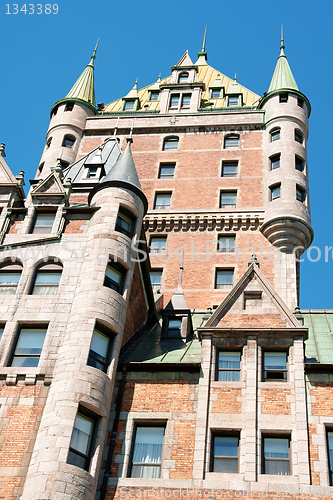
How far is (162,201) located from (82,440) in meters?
27.4

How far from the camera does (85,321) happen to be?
1049 inches

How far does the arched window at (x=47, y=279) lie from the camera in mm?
28781

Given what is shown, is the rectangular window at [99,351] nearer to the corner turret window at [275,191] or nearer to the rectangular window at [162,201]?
the rectangular window at [162,201]

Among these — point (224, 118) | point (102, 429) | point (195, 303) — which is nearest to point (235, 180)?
point (224, 118)

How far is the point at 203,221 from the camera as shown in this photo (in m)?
47.0

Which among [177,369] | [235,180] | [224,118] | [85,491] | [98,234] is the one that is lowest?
[85,491]

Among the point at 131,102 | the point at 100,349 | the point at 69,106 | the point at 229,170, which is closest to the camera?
the point at 100,349

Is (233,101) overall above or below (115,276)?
above

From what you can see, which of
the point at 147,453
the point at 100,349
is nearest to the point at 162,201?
the point at 100,349

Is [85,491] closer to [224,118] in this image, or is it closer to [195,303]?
[195,303]

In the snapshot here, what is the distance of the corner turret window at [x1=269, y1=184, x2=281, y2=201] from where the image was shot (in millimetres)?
46997

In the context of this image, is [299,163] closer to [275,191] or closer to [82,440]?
[275,191]

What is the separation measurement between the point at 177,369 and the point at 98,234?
274 inches

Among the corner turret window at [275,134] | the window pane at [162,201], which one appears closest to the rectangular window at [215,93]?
the corner turret window at [275,134]
